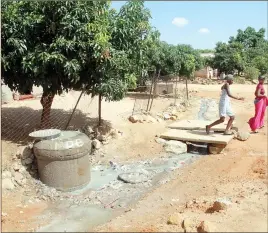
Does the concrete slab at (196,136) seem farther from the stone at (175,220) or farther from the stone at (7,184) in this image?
the stone at (7,184)

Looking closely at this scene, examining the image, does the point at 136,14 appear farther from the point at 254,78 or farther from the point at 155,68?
the point at 254,78

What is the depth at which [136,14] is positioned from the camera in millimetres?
6914

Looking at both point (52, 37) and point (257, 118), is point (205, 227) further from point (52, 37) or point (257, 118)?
point (257, 118)

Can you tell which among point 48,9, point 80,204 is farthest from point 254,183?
point 48,9

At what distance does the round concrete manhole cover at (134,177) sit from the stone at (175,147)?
1.38m

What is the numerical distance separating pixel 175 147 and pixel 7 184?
3600 millimetres

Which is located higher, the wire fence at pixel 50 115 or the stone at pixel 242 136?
the wire fence at pixel 50 115

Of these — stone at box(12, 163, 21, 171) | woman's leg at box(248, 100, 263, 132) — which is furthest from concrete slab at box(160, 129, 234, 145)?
stone at box(12, 163, 21, 171)

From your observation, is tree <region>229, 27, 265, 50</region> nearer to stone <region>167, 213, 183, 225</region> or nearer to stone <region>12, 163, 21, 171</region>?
stone <region>12, 163, 21, 171</region>

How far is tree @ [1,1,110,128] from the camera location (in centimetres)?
589

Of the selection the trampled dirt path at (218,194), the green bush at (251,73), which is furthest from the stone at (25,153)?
the green bush at (251,73)

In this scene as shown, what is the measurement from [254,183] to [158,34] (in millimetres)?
4147

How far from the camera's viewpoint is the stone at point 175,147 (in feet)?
23.9

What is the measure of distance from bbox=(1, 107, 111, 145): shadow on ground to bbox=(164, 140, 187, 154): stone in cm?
192
